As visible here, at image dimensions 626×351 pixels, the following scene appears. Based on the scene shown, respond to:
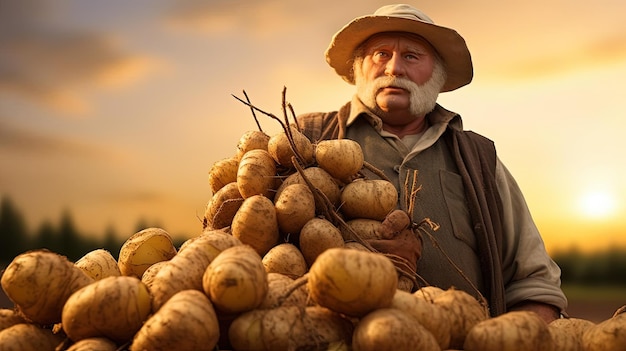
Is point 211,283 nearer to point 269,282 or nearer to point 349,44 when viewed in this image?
point 269,282

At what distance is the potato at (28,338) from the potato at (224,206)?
1.06 m

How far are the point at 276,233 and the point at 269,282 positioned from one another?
66cm

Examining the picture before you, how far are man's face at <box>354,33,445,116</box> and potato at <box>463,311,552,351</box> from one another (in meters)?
2.73

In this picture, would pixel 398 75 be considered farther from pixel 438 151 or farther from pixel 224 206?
pixel 224 206

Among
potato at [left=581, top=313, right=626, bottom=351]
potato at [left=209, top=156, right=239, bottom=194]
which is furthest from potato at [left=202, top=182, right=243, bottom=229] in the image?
potato at [left=581, top=313, right=626, bottom=351]

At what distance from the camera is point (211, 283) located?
202cm

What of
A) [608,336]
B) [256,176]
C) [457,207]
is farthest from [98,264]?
[457,207]

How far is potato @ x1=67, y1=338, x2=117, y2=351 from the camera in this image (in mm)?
1942

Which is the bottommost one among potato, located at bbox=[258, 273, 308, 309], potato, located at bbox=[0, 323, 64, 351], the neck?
potato, located at bbox=[0, 323, 64, 351]

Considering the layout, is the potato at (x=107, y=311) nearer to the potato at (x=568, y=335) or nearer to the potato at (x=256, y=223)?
the potato at (x=256, y=223)

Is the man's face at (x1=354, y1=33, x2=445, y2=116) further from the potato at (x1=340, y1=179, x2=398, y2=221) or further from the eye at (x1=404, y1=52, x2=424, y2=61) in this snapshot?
the potato at (x1=340, y1=179, x2=398, y2=221)

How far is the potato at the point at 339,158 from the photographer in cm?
307

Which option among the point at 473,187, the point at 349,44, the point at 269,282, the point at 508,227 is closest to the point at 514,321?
the point at 269,282

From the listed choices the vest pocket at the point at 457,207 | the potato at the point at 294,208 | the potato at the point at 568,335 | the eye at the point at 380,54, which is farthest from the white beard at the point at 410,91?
the potato at the point at 568,335
